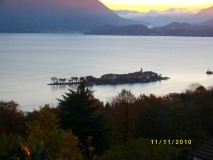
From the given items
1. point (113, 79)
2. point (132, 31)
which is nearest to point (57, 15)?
point (132, 31)

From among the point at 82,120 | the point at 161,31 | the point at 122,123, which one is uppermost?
the point at 161,31

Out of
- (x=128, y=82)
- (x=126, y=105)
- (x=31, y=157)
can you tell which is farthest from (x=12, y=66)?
(x=31, y=157)

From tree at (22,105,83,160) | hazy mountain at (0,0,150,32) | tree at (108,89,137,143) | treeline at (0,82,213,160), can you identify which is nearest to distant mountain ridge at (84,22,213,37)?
hazy mountain at (0,0,150,32)

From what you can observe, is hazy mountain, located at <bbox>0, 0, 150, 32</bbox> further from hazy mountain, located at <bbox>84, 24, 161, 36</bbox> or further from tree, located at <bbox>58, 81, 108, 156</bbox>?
tree, located at <bbox>58, 81, 108, 156</bbox>

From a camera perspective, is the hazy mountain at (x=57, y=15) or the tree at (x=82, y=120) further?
the hazy mountain at (x=57, y=15)

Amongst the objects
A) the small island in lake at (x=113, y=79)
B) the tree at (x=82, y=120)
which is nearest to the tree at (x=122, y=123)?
the tree at (x=82, y=120)

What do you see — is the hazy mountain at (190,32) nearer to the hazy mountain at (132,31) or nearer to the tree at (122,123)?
the hazy mountain at (132,31)

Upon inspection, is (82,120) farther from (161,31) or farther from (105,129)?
(161,31)
